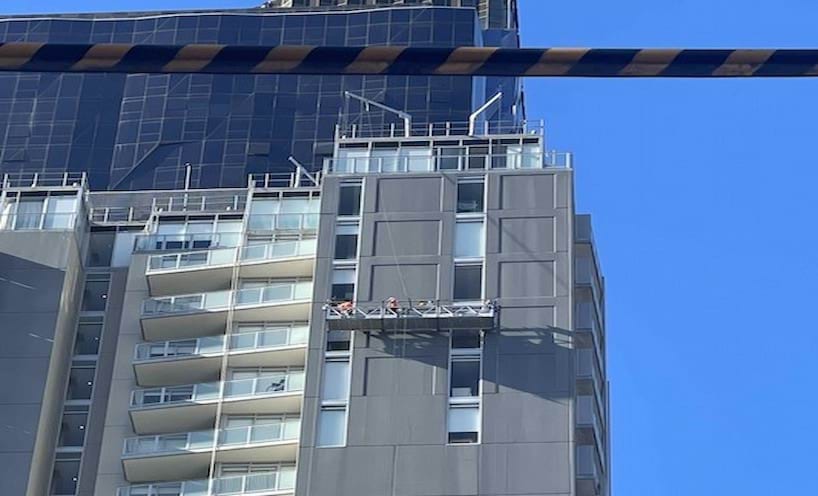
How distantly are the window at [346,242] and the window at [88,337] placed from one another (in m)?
14.8

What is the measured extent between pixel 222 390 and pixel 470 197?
57.3ft

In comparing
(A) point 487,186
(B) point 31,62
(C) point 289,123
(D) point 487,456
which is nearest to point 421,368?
(D) point 487,456

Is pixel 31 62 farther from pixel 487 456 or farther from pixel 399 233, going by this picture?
pixel 399 233

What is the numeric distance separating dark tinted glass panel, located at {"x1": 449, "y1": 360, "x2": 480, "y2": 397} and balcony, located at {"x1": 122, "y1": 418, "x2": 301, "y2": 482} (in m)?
8.32

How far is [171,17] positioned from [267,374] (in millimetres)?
67679

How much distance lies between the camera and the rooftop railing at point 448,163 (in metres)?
101

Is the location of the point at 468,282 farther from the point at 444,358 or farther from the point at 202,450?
the point at 202,450

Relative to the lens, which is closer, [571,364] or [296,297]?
[571,364]

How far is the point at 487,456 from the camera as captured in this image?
86438 mm

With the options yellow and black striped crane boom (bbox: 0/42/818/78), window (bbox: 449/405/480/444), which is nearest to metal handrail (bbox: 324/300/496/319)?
window (bbox: 449/405/480/444)

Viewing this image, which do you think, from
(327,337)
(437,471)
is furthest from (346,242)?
(437,471)

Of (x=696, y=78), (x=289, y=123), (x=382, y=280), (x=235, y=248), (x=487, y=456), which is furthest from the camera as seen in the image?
(x=289, y=123)

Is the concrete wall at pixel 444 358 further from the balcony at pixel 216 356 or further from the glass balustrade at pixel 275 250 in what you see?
the balcony at pixel 216 356

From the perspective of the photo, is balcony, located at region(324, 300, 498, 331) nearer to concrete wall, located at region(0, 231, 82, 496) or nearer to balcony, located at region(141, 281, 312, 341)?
balcony, located at region(141, 281, 312, 341)
